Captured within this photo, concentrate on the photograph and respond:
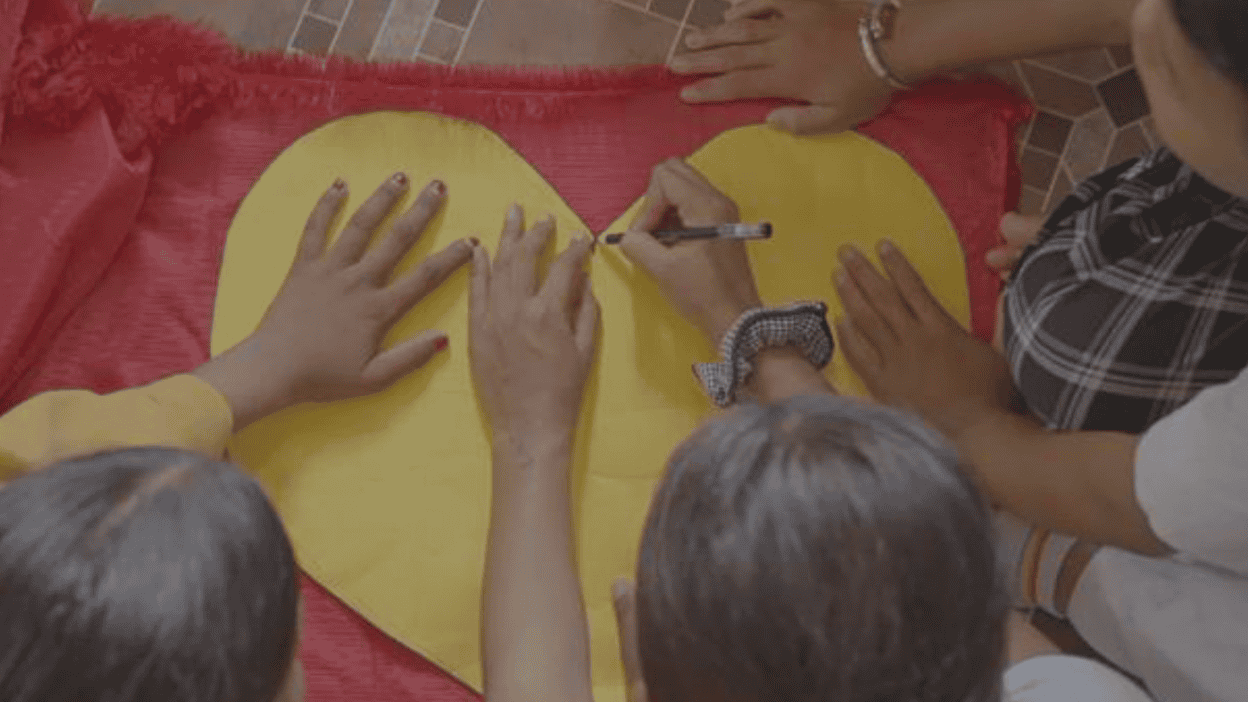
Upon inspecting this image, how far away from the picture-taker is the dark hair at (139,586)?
700 millimetres

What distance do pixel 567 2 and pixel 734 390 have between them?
0.43 metres

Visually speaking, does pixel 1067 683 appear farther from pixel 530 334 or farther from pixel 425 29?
pixel 425 29

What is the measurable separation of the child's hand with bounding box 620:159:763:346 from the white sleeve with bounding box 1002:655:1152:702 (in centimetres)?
36

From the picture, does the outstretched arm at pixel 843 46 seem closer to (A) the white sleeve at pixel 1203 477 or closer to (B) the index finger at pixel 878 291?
(B) the index finger at pixel 878 291

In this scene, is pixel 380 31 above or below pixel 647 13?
below

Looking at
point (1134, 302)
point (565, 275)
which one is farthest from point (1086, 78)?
point (565, 275)

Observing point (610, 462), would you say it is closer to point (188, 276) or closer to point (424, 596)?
point (424, 596)

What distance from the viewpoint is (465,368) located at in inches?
48.7

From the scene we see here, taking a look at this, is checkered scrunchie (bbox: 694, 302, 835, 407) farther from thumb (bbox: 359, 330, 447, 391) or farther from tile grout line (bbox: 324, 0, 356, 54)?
tile grout line (bbox: 324, 0, 356, 54)

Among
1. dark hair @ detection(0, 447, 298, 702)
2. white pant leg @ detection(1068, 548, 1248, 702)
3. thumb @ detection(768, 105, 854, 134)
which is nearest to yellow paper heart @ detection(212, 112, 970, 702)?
thumb @ detection(768, 105, 854, 134)

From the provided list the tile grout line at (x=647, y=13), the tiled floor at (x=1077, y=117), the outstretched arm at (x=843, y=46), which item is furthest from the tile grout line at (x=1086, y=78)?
the tile grout line at (x=647, y=13)

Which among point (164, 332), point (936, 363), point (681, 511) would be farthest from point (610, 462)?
Result: point (681, 511)

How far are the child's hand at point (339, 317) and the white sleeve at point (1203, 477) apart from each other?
583 mm

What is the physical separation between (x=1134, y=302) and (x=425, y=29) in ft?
2.23
